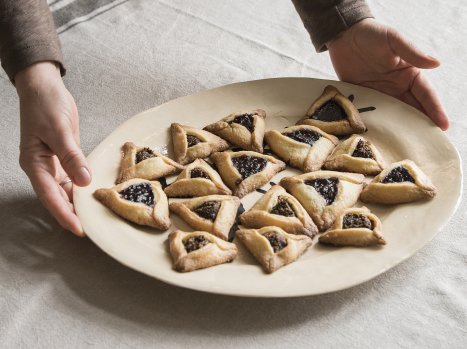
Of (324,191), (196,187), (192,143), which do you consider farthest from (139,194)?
(324,191)

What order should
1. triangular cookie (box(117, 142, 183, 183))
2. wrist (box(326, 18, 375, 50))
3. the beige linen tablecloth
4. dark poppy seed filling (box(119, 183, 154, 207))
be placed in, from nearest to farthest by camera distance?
1. the beige linen tablecloth
2. dark poppy seed filling (box(119, 183, 154, 207))
3. triangular cookie (box(117, 142, 183, 183))
4. wrist (box(326, 18, 375, 50))

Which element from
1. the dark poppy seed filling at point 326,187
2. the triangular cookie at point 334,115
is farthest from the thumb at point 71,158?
the triangular cookie at point 334,115

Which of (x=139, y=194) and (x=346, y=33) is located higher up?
(x=346, y=33)


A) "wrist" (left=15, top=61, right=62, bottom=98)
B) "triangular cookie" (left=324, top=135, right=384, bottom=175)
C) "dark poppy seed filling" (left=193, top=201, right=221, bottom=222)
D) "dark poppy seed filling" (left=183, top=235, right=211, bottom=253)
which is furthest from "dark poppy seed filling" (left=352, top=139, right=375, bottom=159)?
"wrist" (left=15, top=61, right=62, bottom=98)

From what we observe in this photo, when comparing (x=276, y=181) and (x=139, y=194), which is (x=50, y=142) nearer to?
(x=139, y=194)

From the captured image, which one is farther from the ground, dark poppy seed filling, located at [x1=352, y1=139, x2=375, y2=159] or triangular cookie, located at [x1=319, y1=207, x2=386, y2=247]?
dark poppy seed filling, located at [x1=352, y1=139, x2=375, y2=159]

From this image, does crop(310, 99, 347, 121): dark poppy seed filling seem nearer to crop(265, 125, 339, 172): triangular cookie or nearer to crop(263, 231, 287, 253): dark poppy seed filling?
crop(265, 125, 339, 172): triangular cookie
